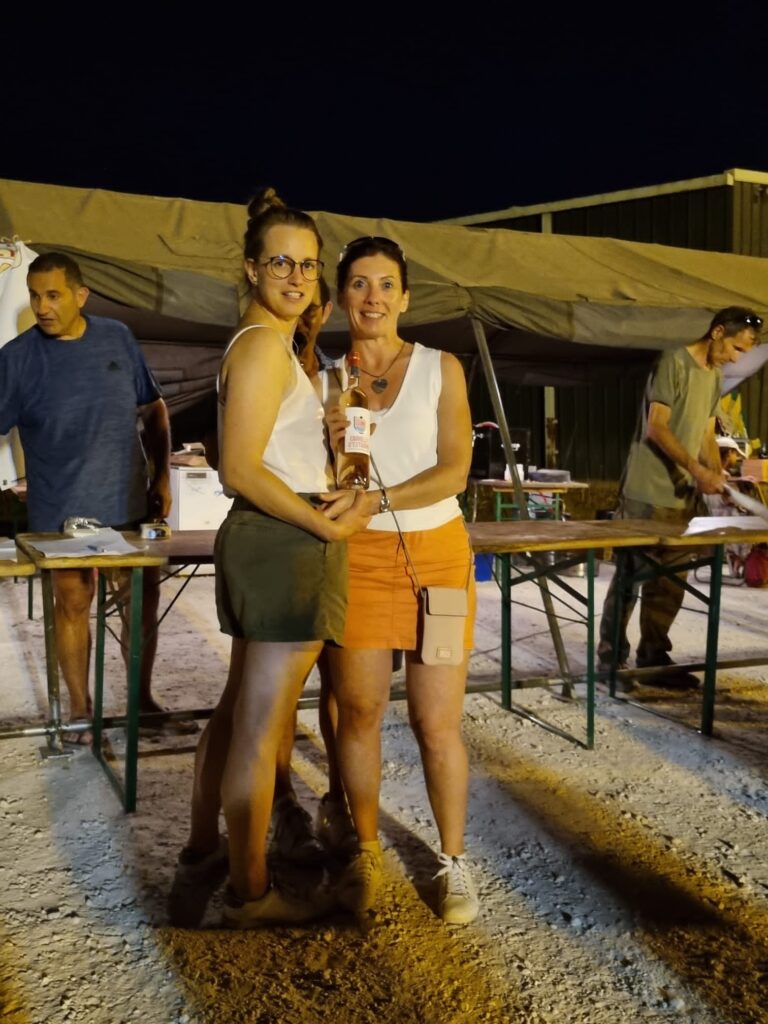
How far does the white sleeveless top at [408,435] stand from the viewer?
97.5 inches

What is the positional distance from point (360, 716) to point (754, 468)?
25.5 ft

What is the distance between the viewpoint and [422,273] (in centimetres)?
506

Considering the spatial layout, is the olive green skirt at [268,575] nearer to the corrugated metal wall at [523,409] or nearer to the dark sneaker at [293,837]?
the dark sneaker at [293,837]

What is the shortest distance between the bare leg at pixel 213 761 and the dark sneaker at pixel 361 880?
399mm

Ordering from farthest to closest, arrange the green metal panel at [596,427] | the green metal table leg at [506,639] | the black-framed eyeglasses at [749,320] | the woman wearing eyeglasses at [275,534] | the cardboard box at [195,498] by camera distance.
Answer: the green metal panel at [596,427], the cardboard box at [195,498], the black-framed eyeglasses at [749,320], the green metal table leg at [506,639], the woman wearing eyeglasses at [275,534]

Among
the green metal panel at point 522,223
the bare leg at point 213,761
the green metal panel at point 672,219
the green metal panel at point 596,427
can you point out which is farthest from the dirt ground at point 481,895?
the green metal panel at point 522,223

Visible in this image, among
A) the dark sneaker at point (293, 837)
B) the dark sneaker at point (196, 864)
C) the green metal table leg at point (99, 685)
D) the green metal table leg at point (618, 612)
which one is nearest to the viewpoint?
the dark sneaker at point (196, 864)

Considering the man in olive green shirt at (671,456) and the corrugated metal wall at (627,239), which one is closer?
the man in olive green shirt at (671,456)

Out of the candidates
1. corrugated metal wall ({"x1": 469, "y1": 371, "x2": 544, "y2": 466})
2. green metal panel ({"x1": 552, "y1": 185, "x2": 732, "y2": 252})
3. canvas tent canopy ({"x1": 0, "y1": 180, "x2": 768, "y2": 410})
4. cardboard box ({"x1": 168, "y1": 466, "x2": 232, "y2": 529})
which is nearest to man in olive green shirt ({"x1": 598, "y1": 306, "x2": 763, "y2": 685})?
canvas tent canopy ({"x1": 0, "y1": 180, "x2": 768, "y2": 410})

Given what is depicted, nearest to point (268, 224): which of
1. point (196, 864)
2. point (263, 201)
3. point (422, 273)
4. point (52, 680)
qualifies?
point (263, 201)

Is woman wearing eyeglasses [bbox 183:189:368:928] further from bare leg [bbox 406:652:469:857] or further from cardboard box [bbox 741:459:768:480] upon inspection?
cardboard box [bbox 741:459:768:480]

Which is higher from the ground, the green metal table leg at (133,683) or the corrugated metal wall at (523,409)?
the corrugated metal wall at (523,409)

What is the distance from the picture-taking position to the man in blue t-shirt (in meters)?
3.80

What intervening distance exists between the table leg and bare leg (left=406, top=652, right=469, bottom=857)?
195cm
